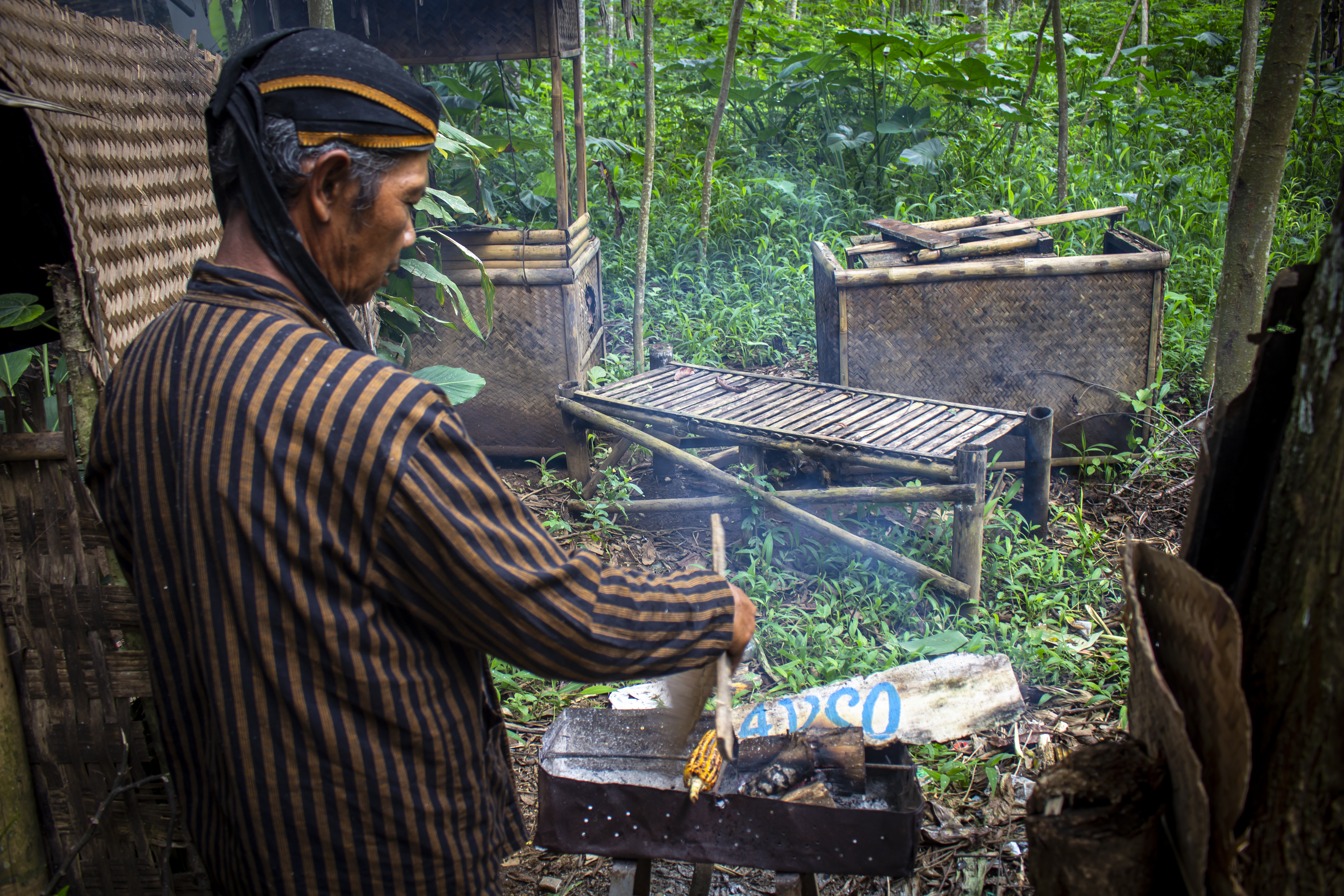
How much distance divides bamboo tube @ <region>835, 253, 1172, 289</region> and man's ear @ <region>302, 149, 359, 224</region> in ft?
11.2

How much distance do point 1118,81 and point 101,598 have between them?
884 centimetres

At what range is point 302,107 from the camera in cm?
118

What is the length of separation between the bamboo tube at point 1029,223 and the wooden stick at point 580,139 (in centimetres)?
213

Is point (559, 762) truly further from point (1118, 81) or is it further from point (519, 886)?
point (1118, 81)

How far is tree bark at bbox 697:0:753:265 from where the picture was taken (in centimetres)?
550

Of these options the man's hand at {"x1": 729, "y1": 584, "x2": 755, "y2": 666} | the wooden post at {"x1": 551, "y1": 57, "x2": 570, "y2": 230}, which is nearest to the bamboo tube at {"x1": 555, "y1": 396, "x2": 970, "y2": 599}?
the wooden post at {"x1": 551, "y1": 57, "x2": 570, "y2": 230}

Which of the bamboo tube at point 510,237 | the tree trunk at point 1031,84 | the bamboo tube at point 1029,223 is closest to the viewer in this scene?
the bamboo tube at point 510,237

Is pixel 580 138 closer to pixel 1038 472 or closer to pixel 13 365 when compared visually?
pixel 1038 472

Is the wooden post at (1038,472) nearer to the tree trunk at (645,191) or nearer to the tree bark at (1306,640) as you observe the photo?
the tree trunk at (645,191)

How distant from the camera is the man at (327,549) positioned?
3.61 feet

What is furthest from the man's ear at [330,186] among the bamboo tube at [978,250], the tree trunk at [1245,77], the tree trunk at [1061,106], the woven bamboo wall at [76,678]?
the tree trunk at [1061,106]

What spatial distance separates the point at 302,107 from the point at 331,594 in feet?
2.08

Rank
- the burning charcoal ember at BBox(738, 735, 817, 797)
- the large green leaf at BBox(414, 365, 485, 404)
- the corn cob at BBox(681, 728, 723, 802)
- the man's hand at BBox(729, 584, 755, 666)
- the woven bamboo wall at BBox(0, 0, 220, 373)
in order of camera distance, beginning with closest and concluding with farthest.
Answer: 1. the man's hand at BBox(729, 584, 755, 666)
2. the woven bamboo wall at BBox(0, 0, 220, 373)
3. the corn cob at BBox(681, 728, 723, 802)
4. the burning charcoal ember at BBox(738, 735, 817, 797)
5. the large green leaf at BBox(414, 365, 485, 404)

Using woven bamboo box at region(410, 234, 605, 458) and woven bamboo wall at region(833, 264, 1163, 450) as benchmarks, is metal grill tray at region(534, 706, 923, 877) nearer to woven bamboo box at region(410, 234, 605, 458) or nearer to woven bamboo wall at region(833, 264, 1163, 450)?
woven bamboo wall at region(833, 264, 1163, 450)
